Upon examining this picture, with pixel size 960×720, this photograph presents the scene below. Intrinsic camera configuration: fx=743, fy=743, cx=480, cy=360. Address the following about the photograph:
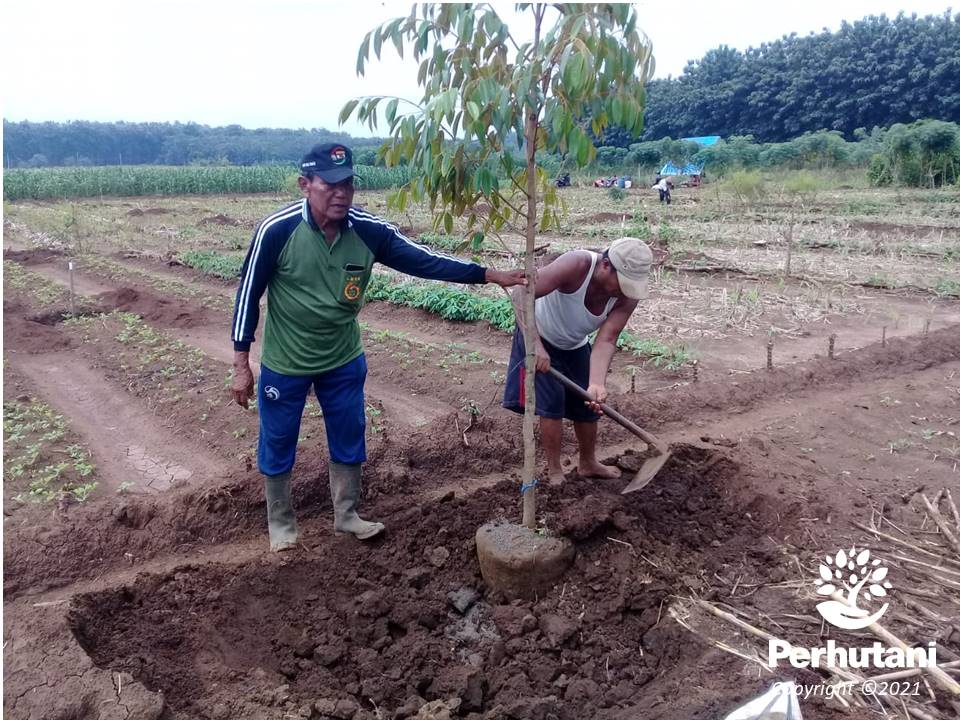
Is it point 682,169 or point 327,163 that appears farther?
point 682,169

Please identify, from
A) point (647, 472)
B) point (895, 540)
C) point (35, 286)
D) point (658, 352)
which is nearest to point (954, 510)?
point (895, 540)

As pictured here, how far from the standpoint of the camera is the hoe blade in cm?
405

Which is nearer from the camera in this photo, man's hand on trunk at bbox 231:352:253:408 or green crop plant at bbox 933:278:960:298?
man's hand on trunk at bbox 231:352:253:408

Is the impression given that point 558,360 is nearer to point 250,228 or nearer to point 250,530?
point 250,530

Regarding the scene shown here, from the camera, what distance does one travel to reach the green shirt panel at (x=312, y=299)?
11.3 ft

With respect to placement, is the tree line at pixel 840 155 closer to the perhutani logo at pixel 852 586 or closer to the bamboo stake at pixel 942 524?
the bamboo stake at pixel 942 524

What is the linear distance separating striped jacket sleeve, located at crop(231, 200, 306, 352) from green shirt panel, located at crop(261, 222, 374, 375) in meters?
0.04

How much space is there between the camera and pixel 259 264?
3.40 meters

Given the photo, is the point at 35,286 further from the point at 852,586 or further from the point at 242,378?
the point at 852,586

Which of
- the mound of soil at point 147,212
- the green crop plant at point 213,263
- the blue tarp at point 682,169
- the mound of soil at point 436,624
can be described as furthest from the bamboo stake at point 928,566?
the blue tarp at point 682,169

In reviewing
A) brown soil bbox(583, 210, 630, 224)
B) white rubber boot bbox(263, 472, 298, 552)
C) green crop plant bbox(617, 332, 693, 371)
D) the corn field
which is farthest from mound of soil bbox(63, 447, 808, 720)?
the corn field

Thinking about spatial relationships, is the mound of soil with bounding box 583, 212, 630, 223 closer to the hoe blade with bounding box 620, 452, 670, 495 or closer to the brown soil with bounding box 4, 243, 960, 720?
the brown soil with bounding box 4, 243, 960, 720

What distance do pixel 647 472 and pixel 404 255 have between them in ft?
5.93

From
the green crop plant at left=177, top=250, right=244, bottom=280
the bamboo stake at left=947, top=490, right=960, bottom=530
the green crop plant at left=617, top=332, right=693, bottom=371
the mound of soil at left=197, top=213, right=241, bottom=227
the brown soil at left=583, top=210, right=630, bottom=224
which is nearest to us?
the bamboo stake at left=947, top=490, right=960, bottom=530
